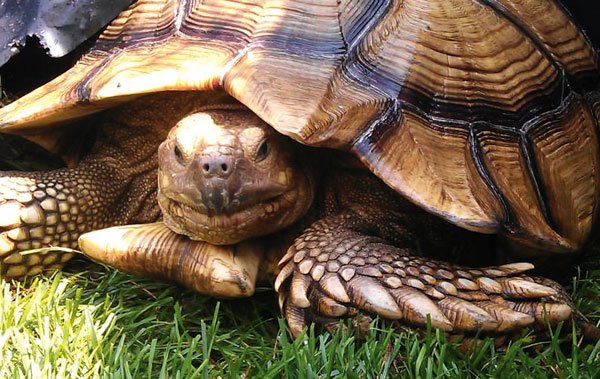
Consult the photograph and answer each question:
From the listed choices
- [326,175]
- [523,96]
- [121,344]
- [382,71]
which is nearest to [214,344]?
[121,344]

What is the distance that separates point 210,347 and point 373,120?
2.68 feet

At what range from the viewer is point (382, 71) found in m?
2.64

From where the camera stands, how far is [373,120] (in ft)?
8.29

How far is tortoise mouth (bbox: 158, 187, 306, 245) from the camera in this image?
256 cm

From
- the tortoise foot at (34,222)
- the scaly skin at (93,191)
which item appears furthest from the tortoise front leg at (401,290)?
the tortoise foot at (34,222)

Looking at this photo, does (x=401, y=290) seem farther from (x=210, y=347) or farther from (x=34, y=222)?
(x=34, y=222)

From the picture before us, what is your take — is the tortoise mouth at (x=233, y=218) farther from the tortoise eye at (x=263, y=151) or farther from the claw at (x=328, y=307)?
the claw at (x=328, y=307)

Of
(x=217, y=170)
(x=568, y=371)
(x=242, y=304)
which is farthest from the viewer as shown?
(x=242, y=304)

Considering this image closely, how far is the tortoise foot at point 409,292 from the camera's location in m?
2.40

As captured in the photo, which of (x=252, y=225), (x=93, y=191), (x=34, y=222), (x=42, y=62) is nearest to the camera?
(x=252, y=225)

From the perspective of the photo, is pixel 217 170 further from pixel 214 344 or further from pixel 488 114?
pixel 488 114

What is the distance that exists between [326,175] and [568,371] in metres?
1.02

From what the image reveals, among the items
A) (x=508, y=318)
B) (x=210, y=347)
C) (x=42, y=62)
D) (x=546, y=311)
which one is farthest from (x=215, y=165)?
(x=42, y=62)

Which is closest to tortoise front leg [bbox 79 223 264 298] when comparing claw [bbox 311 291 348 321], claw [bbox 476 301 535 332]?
claw [bbox 311 291 348 321]
